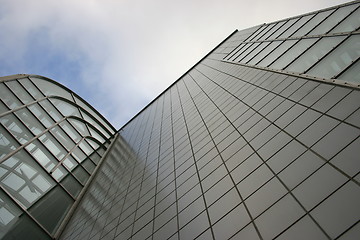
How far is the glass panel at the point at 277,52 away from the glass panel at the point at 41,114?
437 inches

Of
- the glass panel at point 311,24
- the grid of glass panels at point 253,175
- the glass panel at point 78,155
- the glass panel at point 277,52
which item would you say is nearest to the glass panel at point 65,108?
the glass panel at point 78,155

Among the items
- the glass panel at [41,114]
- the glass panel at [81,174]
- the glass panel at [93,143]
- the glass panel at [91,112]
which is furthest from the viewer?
the glass panel at [91,112]

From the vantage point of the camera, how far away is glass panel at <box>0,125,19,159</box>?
39.0ft

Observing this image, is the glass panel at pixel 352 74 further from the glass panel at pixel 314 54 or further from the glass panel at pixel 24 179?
the glass panel at pixel 24 179

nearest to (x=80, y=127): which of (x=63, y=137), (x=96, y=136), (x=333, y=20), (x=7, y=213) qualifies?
(x=96, y=136)

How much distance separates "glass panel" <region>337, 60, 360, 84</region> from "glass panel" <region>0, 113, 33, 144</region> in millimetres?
12323

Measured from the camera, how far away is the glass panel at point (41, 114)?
1552 centimetres

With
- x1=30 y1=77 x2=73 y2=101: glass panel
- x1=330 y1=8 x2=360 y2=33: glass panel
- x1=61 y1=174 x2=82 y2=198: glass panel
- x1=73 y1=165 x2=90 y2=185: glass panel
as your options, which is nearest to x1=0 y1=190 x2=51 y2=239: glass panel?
x1=61 y1=174 x2=82 y2=198: glass panel

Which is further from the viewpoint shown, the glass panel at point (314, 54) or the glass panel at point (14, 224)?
the glass panel at point (14, 224)

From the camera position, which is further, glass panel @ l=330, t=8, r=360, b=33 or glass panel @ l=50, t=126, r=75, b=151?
glass panel @ l=50, t=126, r=75, b=151

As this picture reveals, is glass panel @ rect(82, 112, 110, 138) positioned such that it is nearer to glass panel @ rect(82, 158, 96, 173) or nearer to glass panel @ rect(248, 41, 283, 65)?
glass panel @ rect(82, 158, 96, 173)

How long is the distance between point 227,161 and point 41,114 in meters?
11.9

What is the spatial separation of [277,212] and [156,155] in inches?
358

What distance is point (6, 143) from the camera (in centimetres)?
1226
